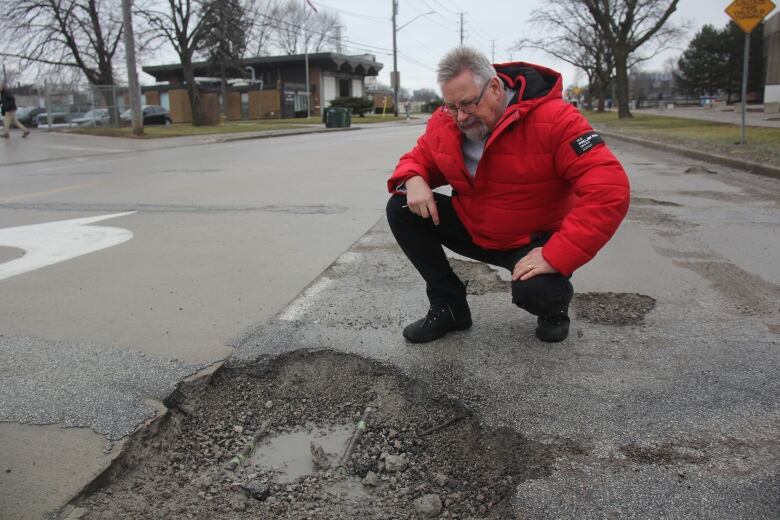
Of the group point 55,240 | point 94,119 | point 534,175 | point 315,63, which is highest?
point 315,63

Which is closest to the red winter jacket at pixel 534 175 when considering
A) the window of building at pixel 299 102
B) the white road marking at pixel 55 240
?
the white road marking at pixel 55 240

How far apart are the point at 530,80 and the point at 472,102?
1.08 ft

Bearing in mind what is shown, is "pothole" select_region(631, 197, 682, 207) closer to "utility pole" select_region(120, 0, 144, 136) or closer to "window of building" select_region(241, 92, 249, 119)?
"utility pole" select_region(120, 0, 144, 136)

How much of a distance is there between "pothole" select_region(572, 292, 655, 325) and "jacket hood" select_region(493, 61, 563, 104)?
4.55ft

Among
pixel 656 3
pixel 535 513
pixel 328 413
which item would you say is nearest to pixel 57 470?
pixel 328 413

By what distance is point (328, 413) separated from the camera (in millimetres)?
2766

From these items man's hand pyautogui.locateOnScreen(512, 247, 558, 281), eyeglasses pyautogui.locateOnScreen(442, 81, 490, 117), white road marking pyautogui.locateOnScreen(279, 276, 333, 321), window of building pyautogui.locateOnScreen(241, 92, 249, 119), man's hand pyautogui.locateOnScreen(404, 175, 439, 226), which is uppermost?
window of building pyautogui.locateOnScreen(241, 92, 249, 119)

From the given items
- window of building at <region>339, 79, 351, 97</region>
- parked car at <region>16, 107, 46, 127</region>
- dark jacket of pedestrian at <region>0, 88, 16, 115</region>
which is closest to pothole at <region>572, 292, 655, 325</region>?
dark jacket of pedestrian at <region>0, 88, 16, 115</region>

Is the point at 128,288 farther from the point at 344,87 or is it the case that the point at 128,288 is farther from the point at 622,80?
the point at 344,87

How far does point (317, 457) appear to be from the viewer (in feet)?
7.80

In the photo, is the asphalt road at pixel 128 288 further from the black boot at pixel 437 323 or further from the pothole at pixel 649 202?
the pothole at pixel 649 202

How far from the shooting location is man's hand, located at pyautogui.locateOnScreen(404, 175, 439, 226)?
3.21 m

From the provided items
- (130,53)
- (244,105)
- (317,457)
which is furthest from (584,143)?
(244,105)

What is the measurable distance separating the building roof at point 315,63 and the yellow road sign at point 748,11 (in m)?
45.3
